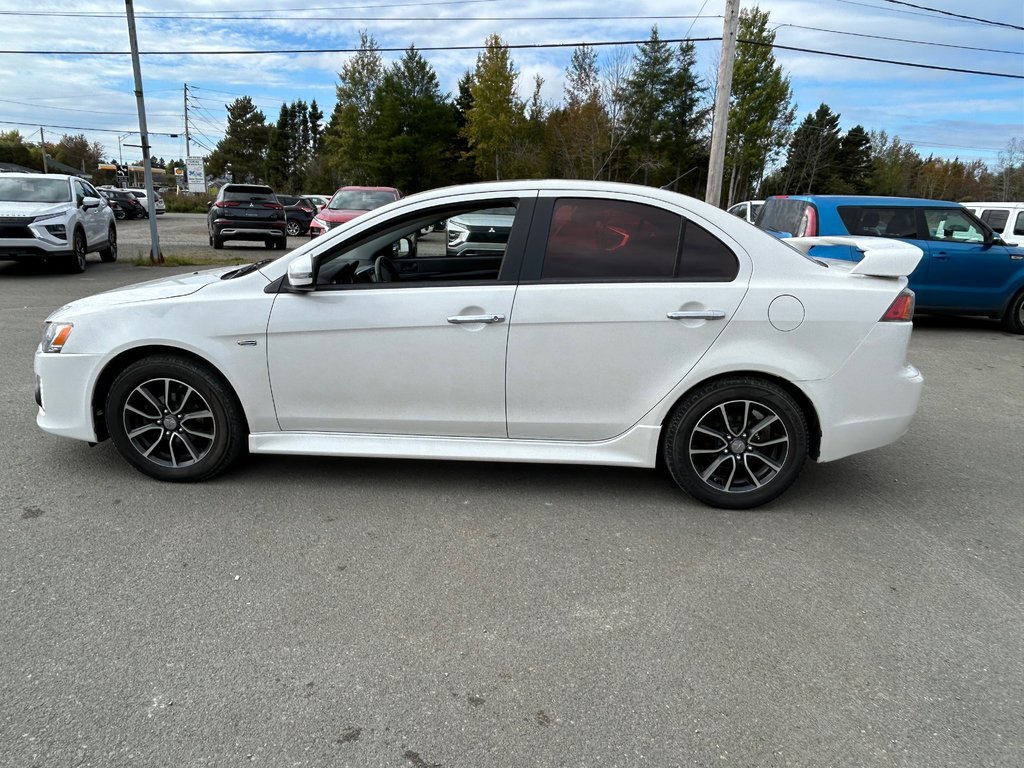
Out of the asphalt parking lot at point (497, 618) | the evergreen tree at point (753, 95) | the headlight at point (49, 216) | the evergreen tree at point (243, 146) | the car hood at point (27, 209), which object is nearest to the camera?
the asphalt parking lot at point (497, 618)

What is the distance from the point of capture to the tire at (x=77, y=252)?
42.7ft

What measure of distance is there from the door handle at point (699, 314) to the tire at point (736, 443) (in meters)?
0.36

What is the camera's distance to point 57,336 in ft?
13.0

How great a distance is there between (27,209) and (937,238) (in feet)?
47.1

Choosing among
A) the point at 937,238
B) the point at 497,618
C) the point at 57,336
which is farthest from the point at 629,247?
the point at 937,238

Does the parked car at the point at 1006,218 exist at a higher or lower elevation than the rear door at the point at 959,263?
higher

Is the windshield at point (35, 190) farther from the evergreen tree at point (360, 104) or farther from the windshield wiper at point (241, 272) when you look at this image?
the evergreen tree at point (360, 104)

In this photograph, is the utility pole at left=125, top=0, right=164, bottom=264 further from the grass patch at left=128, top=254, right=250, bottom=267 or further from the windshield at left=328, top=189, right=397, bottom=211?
the windshield at left=328, top=189, right=397, bottom=211

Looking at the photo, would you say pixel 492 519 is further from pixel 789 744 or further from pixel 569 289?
pixel 789 744

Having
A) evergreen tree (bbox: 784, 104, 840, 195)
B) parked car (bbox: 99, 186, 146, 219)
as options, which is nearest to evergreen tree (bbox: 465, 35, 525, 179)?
parked car (bbox: 99, 186, 146, 219)

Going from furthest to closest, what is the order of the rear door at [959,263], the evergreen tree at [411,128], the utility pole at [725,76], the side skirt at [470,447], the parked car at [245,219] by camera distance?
the evergreen tree at [411,128]
the parked car at [245,219]
the utility pole at [725,76]
the rear door at [959,263]
the side skirt at [470,447]

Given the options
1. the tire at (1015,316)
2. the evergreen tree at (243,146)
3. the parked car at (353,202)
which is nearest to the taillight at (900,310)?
the tire at (1015,316)

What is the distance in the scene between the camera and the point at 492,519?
12.2 ft

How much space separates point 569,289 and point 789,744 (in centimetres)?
229
